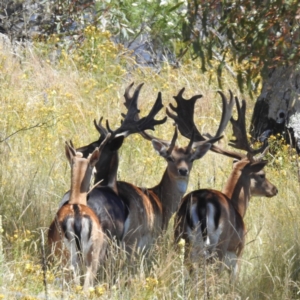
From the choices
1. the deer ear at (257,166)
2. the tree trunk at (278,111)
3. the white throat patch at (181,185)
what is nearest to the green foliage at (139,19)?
the tree trunk at (278,111)

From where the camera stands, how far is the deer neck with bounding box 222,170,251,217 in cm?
868

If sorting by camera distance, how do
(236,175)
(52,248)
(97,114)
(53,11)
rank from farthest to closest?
(53,11)
(97,114)
(236,175)
(52,248)

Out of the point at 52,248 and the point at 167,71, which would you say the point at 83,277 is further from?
the point at 167,71

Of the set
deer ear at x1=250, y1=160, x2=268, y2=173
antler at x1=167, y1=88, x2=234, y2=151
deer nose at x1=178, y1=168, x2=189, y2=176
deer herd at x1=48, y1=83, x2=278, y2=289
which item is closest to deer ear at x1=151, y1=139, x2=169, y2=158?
deer herd at x1=48, y1=83, x2=278, y2=289

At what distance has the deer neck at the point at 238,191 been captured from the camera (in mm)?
8680

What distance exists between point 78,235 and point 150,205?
4.73 feet

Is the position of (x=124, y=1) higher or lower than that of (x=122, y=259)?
higher

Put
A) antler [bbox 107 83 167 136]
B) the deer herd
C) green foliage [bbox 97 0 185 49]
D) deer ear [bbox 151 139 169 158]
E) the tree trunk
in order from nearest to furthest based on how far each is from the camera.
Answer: the deer herd → deer ear [bbox 151 139 169 158] → antler [bbox 107 83 167 136] → the tree trunk → green foliage [bbox 97 0 185 49]

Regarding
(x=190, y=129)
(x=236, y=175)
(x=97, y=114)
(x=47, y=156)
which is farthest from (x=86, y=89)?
(x=236, y=175)

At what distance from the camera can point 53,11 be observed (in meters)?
16.7

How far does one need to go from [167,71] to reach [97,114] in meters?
2.83

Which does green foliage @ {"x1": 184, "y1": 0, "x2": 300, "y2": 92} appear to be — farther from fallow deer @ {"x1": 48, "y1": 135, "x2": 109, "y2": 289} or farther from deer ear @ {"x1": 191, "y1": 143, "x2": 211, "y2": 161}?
deer ear @ {"x1": 191, "y1": 143, "x2": 211, "y2": 161}

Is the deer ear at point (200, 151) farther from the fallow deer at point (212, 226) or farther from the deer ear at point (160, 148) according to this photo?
the fallow deer at point (212, 226)

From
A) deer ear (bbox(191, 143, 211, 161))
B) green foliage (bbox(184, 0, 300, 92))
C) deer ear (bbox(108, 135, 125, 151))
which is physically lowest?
deer ear (bbox(191, 143, 211, 161))
